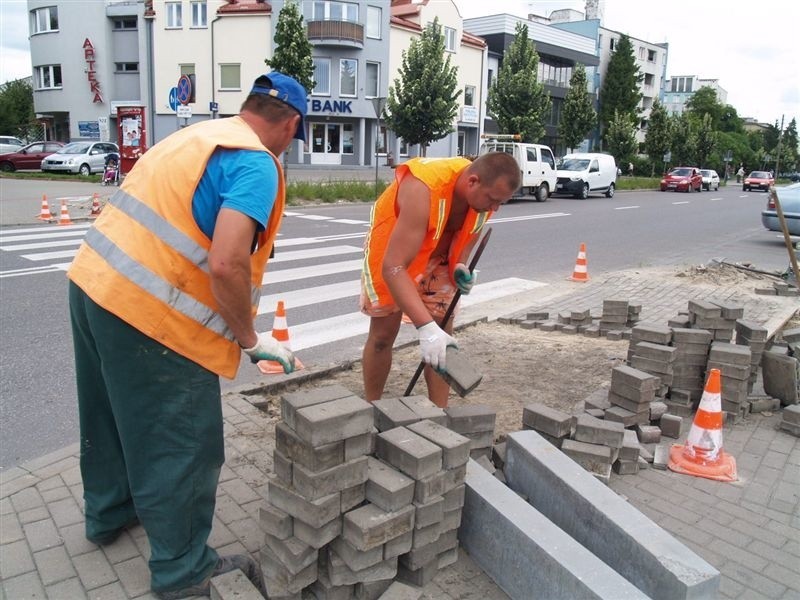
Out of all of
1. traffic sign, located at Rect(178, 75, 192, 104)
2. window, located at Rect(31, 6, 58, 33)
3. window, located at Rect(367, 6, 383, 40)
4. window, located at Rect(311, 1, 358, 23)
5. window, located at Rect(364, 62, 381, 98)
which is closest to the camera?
traffic sign, located at Rect(178, 75, 192, 104)

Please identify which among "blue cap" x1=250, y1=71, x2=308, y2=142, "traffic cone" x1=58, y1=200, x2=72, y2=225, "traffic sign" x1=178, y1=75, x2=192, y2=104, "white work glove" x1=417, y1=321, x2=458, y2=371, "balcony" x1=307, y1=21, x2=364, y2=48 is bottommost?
"traffic cone" x1=58, y1=200, x2=72, y2=225

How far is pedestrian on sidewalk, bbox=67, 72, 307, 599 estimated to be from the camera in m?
2.22

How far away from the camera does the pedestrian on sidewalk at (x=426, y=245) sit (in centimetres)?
321

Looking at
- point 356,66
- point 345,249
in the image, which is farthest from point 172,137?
point 356,66

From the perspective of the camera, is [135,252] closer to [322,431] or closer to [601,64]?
[322,431]

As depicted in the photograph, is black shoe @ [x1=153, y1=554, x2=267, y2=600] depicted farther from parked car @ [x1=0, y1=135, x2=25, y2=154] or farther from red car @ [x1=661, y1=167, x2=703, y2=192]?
red car @ [x1=661, y1=167, x2=703, y2=192]

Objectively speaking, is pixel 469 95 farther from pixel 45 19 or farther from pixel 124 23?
pixel 45 19

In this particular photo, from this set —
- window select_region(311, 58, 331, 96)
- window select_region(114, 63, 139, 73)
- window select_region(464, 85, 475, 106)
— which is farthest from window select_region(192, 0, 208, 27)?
window select_region(464, 85, 475, 106)

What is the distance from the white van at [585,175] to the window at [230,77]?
1892 centimetres

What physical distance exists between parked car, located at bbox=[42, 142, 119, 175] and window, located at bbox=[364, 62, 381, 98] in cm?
1651

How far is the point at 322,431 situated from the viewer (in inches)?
88.7

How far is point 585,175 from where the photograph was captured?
90.3ft

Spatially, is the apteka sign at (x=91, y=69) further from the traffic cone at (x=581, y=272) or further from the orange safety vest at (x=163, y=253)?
the orange safety vest at (x=163, y=253)


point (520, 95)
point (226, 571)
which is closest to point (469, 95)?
point (520, 95)
